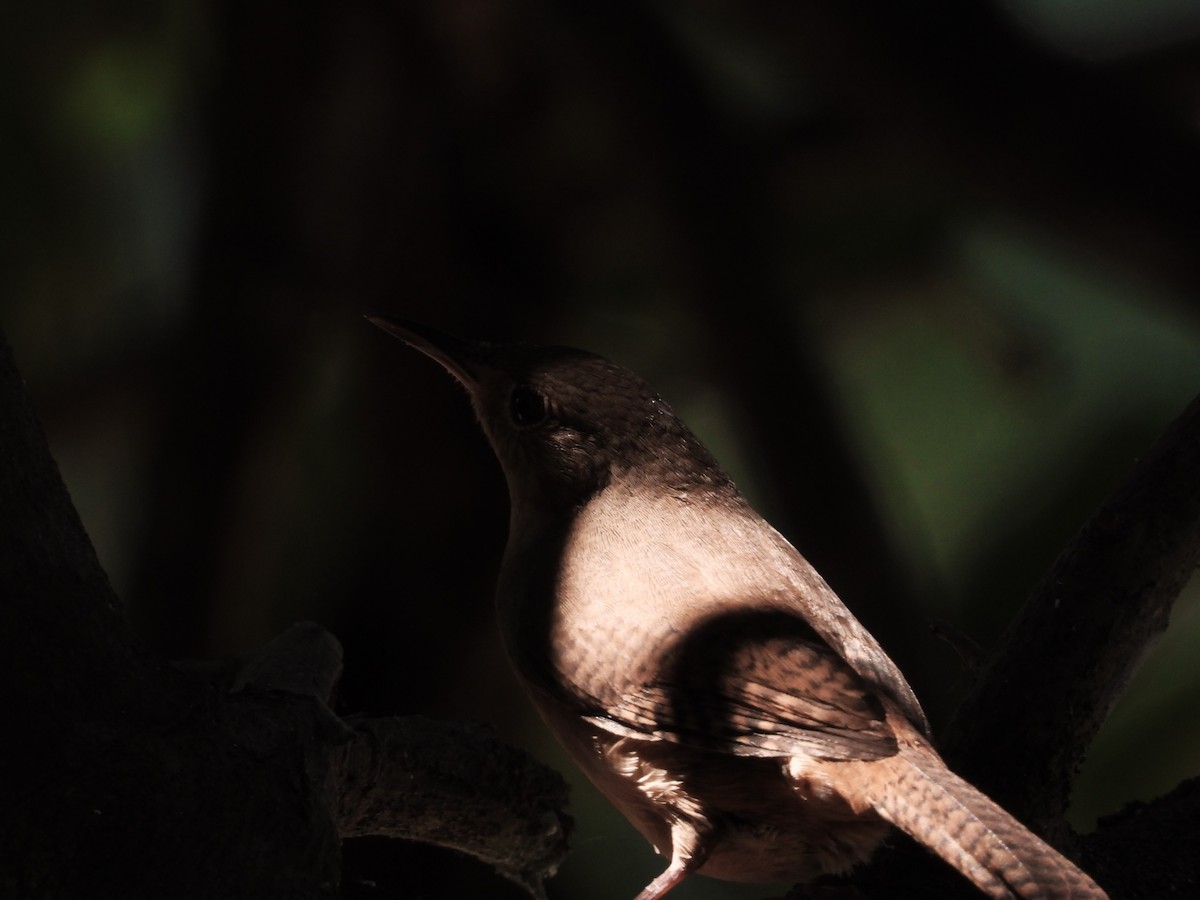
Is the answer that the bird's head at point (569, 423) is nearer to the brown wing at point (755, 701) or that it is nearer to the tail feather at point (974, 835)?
the brown wing at point (755, 701)

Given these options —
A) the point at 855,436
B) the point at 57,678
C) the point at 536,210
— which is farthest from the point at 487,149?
the point at 57,678

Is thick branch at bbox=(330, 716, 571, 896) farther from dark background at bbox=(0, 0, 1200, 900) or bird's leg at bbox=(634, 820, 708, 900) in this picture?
dark background at bbox=(0, 0, 1200, 900)

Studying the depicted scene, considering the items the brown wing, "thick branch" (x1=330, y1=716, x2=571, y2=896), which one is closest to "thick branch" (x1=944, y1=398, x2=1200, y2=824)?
the brown wing

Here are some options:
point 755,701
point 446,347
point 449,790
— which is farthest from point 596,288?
point 755,701

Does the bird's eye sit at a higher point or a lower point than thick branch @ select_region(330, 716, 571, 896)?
higher

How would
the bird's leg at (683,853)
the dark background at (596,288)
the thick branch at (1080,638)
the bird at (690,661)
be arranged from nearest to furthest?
1. the bird at (690,661)
2. the bird's leg at (683,853)
3. the thick branch at (1080,638)
4. the dark background at (596,288)

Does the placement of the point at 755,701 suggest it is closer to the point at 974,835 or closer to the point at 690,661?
the point at 690,661

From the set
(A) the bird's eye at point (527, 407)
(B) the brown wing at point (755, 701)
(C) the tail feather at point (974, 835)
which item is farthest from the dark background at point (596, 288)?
(C) the tail feather at point (974, 835)
